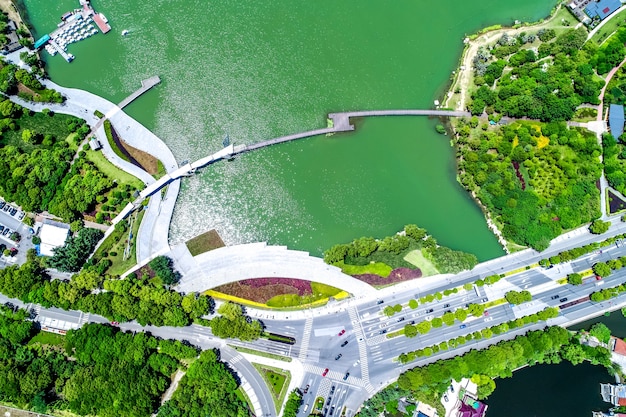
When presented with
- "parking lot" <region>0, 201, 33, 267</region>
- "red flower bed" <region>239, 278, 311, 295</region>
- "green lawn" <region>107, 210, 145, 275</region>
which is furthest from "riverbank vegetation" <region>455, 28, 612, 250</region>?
"parking lot" <region>0, 201, 33, 267</region>

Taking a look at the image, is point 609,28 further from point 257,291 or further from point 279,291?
point 257,291

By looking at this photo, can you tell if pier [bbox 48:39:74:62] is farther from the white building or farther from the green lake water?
the white building

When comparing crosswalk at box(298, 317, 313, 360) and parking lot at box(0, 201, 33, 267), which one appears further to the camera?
parking lot at box(0, 201, 33, 267)

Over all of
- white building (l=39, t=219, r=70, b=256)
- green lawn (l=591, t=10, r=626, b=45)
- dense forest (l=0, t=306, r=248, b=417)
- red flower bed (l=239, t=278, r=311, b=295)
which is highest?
green lawn (l=591, t=10, r=626, b=45)

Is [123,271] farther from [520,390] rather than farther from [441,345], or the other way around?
[520,390]

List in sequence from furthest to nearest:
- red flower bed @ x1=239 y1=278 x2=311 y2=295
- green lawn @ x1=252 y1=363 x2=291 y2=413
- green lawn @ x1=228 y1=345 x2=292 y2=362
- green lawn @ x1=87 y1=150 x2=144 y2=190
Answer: green lawn @ x1=87 y1=150 x2=144 y2=190, red flower bed @ x1=239 y1=278 x2=311 y2=295, green lawn @ x1=228 y1=345 x2=292 y2=362, green lawn @ x1=252 y1=363 x2=291 y2=413

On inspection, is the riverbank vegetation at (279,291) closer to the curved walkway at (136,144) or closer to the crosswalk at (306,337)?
the crosswalk at (306,337)
